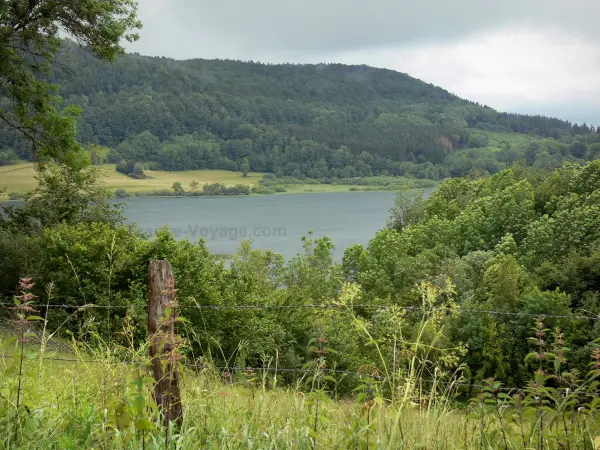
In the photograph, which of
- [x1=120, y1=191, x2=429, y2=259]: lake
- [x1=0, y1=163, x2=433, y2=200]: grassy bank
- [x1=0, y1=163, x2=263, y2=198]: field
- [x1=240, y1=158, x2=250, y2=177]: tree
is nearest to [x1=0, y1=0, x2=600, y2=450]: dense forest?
[x1=0, y1=163, x2=263, y2=198]: field

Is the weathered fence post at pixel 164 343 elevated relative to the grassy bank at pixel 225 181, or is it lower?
elevated

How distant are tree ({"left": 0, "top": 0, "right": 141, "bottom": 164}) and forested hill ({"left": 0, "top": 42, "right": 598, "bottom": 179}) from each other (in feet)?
337

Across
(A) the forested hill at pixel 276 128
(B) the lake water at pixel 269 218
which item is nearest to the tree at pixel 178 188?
(B) the lake water at pixel 269 218

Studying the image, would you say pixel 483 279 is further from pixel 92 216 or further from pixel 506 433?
pixel 506 433

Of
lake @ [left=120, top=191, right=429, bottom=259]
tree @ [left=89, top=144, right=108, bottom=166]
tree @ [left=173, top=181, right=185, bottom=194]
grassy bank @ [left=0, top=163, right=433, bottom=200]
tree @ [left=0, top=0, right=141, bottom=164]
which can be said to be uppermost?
tree @ [left=0, top=0, right=141, bottom=164]

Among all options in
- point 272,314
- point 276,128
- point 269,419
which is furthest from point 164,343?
point 276,128

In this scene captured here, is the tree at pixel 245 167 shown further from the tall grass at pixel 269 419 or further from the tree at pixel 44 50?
the tall grass at pixel 269 419

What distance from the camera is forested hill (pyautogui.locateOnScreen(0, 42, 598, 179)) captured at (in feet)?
423

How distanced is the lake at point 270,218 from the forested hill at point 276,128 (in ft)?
37.5

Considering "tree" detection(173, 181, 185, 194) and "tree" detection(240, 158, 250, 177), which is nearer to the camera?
"tree" detection(173, 181, 185, 194)

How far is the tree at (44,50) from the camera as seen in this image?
1499cm

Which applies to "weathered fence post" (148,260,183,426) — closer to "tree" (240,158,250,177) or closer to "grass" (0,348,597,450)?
"grass" (0,348,597,450)

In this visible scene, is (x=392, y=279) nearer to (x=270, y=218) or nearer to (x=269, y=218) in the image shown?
(x=270, y=218)

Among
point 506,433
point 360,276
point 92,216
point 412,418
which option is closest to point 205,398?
point 412,418
